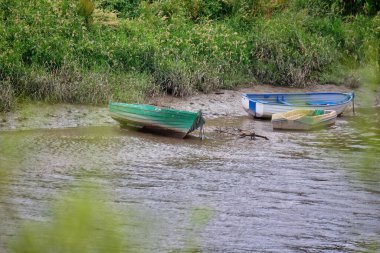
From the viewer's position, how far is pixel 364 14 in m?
25.2

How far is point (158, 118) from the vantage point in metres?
16.1

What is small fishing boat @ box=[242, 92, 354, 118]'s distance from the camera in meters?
19.0

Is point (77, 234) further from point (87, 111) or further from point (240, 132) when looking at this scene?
point (87, 111)

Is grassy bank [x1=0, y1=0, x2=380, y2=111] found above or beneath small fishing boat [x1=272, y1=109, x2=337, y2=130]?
above

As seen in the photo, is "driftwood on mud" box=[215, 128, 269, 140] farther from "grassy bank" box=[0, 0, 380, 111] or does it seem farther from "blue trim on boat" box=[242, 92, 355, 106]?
"grassy bank" box=[0, 0, 380, 111]

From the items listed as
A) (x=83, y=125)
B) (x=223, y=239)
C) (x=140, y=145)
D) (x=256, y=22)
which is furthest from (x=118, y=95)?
(x=223, y=239)

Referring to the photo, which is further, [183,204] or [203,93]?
[203,93]

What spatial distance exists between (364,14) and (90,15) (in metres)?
9.57

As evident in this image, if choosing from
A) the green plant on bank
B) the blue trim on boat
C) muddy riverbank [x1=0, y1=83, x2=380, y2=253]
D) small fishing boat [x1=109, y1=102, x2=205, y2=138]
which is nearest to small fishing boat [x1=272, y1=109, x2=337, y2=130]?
muddy riverbank [x1=0, y1=83, x2=380, y2=253]

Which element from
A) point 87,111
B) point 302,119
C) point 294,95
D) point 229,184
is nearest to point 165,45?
point 294,95

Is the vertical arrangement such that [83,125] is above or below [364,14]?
below

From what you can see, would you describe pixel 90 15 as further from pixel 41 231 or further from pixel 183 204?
pixel 41 231

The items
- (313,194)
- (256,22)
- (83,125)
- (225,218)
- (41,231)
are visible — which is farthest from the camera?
(256,22)

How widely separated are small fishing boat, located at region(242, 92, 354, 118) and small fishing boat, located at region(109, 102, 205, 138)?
3066 millimetres
